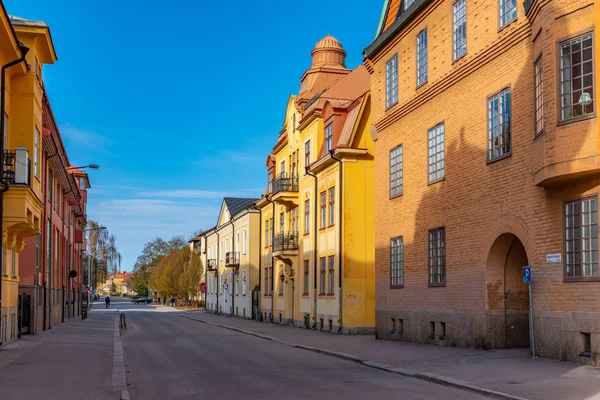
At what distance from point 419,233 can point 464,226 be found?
332cm

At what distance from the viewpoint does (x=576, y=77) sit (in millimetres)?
15711

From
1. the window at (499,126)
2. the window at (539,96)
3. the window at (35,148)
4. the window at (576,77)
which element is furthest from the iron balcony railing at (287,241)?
the window at (576,77)

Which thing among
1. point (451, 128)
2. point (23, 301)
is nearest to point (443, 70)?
point (451, 128)

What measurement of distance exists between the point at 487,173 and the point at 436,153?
145 inches

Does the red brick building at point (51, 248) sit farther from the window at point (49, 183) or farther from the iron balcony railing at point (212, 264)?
the iron balcony railing at point (212, 264)

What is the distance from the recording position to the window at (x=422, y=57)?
24.5 metres

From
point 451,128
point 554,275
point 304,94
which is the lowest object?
point 554,275

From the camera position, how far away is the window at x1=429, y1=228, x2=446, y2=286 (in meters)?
22.9

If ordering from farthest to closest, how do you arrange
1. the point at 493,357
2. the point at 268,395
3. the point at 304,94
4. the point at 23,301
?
the point at 304,94
the point at 23,301
the point at 493,357
the point at 268,395

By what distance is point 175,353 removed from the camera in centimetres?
2317

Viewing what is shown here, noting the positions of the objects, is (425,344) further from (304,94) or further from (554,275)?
(304,94)

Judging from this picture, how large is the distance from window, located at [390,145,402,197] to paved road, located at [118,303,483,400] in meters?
6.55

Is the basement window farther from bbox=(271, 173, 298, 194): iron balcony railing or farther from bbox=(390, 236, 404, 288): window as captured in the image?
bbox=(271, 173, 298, 194): iron balcony railing

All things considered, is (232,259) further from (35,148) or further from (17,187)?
(17,187)
